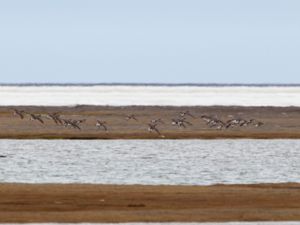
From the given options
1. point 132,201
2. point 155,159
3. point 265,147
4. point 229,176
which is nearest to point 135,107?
point 265,147

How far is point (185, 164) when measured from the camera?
37.1 metres

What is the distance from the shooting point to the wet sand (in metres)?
53.1

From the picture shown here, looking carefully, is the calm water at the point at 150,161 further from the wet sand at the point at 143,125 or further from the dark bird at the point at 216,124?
the dark bird at the point at 216,124

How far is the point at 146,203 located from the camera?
26.0 metres

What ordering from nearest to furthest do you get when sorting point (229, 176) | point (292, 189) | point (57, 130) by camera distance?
point (292, 189), point (229, 176), point (57, 130)

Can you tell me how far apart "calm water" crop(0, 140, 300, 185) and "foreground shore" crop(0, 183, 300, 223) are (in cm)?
254

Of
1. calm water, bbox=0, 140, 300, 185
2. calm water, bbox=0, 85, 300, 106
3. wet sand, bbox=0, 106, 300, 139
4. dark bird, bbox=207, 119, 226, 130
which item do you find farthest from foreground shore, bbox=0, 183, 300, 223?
calm water, bbox=0, 85, 300, 106

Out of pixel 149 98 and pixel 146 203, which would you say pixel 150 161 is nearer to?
pixel 146 203

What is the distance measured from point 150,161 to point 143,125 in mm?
23173

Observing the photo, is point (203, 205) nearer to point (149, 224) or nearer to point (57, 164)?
point (149, 224)

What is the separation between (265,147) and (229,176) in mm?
12579

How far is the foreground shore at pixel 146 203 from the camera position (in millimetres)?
23719

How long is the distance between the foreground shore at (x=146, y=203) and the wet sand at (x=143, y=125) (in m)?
23.0

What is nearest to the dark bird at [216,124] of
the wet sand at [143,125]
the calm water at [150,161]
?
the wet sand at [143,125]
